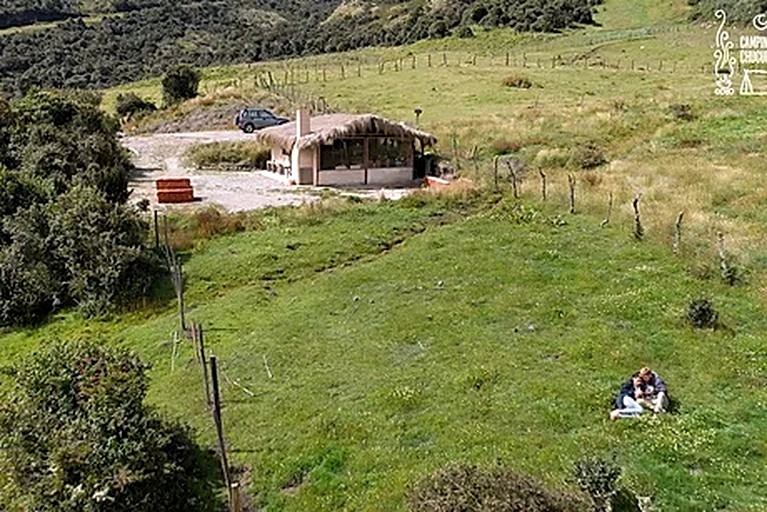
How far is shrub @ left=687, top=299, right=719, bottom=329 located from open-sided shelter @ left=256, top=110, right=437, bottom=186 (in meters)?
23.0

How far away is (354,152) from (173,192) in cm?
992

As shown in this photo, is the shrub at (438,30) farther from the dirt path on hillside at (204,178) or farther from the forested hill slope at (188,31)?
the dirt path on hillside at (204,178)

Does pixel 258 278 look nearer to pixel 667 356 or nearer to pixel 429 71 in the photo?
pixel 667 356

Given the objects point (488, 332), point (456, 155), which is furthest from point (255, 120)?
point (488, 332)

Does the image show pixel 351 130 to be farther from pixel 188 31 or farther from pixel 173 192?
pixel 188 31

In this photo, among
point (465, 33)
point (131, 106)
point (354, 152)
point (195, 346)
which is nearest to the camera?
point (195, 346)

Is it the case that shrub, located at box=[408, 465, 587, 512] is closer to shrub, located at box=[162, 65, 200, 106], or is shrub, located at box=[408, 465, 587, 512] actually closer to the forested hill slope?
shrub, located at box=[162, 65, 200, 106]

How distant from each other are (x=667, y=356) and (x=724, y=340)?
1663 millimetres

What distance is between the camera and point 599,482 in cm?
1120

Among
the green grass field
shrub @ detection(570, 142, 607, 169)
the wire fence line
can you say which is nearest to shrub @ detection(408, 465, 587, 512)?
the green grass field

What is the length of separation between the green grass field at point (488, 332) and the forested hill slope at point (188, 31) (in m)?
74.4

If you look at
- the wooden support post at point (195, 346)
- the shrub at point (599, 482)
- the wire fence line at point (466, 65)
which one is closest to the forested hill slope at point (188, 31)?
the wire fence line at point (466, 65)

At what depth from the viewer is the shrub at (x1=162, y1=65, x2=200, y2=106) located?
70812mm

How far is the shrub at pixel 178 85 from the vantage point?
70.8 m
